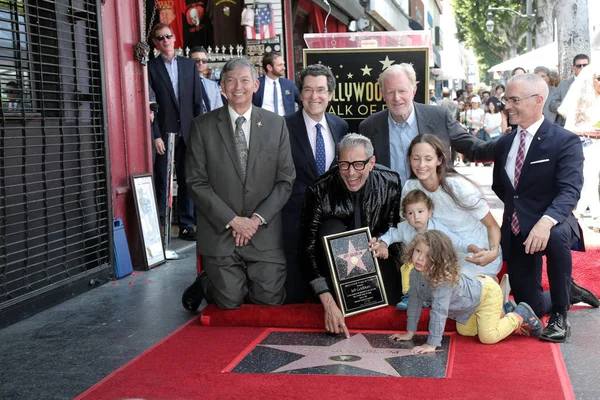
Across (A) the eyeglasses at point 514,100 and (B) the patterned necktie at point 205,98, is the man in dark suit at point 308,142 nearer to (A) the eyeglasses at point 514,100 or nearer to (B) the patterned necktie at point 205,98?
(A) the eyeglasses at point 514,100

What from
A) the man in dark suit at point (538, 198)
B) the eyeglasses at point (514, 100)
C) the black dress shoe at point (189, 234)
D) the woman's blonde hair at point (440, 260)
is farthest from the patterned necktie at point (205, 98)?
the woman's blonde hair at point (440, 260)

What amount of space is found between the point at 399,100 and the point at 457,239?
47.6 inches

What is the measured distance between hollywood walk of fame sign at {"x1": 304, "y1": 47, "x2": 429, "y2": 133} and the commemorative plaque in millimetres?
2595

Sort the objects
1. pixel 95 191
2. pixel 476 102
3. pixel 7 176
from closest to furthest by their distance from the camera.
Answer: pixel 7 176, pixel 95 191, pixel 476 102

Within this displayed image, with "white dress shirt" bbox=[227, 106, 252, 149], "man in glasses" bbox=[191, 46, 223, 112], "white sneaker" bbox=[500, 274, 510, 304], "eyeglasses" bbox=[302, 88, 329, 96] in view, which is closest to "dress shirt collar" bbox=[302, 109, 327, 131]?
"eyeglasses" bbox=[302, 88, 329, 96]

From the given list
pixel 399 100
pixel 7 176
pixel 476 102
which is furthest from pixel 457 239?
pixel 476 102

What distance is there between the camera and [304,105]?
6.03m

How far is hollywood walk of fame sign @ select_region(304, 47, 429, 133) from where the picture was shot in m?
7.65

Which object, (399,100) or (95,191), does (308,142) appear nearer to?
(399,100)

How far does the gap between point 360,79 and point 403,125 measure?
1822 mm

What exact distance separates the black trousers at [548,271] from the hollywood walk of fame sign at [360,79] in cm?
278

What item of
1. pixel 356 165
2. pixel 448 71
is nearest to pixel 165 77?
pixel 356 165

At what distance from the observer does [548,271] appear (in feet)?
16.5

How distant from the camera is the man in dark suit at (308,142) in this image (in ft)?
19.5
